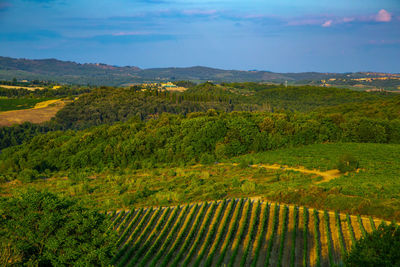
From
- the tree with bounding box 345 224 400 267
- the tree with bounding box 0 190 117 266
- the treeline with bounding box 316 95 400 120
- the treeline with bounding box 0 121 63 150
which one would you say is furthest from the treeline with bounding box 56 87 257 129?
the tree with bounding box 345 224 400 267

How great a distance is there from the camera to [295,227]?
29016 mm

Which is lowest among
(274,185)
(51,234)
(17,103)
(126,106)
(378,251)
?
(126,106)

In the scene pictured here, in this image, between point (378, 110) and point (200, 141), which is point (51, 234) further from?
point (378, 110)

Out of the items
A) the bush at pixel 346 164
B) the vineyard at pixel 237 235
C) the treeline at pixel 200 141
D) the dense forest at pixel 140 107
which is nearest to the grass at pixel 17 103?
the dense forest at pixel 140 107

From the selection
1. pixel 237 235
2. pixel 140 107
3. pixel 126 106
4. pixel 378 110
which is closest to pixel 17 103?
pixel 126 106

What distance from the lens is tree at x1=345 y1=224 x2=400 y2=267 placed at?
1681cm

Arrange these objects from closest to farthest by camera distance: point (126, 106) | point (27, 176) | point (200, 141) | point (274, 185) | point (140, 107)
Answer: point (274, 185) → point (27, 176) → point (200, 141) → point (140, 107) → point (126, 106)

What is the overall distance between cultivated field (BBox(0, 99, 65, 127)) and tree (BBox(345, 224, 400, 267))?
5435 inches

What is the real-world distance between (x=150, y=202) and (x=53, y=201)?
59.0 feet

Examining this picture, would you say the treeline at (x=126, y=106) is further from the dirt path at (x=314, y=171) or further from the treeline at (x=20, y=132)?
the dirt path at (x=314, y=171)

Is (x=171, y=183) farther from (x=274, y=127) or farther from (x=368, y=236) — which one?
(x=274, y=127)

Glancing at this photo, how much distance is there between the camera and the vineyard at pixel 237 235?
82.3ft

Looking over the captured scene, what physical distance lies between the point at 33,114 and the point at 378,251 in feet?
503

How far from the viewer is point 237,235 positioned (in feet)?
93.8
